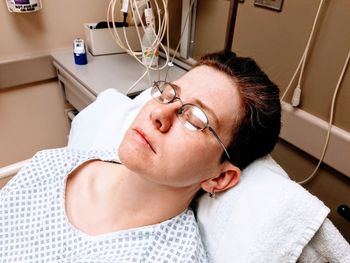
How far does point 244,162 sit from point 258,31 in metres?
0.70

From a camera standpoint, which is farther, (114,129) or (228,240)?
(114,129)

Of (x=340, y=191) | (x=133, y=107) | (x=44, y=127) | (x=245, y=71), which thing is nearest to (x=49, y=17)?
(x=44, y=127)

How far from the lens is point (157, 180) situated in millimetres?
749

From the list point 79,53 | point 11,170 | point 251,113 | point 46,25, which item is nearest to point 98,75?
point 79,53

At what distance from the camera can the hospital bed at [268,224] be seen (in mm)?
729

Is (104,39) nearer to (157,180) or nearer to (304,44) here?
(304,44)

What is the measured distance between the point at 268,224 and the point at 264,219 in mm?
14

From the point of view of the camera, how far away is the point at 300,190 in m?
0.75

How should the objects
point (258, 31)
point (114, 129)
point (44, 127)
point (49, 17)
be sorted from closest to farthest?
point (114, 129), point (258, 31), point (49, 17), point (44, 127)

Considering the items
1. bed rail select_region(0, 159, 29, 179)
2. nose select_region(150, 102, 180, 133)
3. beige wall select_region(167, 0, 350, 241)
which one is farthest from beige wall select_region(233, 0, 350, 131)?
bed rail select_region(0, 159, 29, 179)

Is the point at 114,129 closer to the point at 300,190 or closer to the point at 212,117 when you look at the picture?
the point at 212,117

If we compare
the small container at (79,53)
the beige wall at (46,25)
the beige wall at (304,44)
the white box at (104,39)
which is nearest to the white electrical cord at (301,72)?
the beige wall at (304,44)

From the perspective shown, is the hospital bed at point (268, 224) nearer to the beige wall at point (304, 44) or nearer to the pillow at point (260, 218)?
the pillow at point (260, 218)

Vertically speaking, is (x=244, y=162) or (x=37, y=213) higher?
(x=244, y=162)
